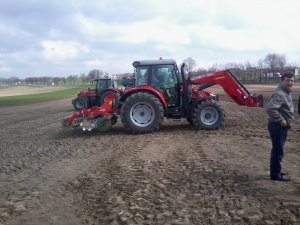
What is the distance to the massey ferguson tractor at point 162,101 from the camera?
1179cm

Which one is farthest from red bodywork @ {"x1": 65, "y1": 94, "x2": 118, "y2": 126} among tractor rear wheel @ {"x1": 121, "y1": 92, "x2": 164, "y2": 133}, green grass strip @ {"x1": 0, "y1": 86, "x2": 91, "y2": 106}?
green grass strip @ {"x1": 0, "y1": 86, "x2": 91, "y2": 106}

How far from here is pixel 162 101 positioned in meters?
11.9

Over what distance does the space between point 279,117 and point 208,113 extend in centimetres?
596

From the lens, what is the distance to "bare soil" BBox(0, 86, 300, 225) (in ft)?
16.3

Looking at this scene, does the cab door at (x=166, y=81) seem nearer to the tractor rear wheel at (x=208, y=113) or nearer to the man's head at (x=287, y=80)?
A: the tractor rear wheel at (x=208, y=113)

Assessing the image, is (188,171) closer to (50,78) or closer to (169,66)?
(169,66)

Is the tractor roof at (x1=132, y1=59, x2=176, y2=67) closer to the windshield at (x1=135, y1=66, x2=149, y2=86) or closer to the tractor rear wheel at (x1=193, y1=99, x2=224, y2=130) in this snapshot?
the windshield at (x1=135, y1=66, x2=149, y2=86)

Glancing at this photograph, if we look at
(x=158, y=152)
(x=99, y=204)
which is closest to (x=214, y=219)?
(x=99, y=204)

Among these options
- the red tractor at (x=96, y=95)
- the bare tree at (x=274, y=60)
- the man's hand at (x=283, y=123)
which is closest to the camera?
the man's hand at (x=283, y=123)

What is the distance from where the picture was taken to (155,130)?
11.9 metres

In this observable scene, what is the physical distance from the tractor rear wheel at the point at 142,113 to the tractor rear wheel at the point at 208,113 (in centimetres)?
108

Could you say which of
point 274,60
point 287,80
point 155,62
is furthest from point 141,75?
point 274,60

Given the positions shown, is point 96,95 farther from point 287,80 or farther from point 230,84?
point 287,80

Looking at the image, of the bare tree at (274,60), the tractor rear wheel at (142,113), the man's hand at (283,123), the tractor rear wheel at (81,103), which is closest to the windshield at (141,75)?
the tractor rear wheel at (142,113)
